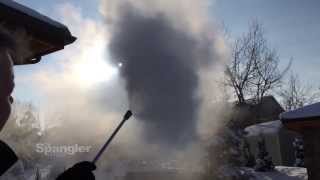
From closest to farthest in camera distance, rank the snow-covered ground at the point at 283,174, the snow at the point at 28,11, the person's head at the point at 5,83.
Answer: the person's head at the point at 5,83 < the snow at the point at 28,11 < the snow-covered ground at the point at 283,174

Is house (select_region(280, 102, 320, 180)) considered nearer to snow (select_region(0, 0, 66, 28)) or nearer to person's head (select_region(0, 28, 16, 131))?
snow (select_region(0, 0, 66, 28))

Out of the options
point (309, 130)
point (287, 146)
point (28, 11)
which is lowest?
point (287, 146)

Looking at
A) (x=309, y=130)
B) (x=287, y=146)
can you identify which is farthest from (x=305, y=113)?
(x=287, y=146)

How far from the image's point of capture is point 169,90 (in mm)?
13180

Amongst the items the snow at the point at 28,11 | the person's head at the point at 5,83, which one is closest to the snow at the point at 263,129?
the snow at the point at 28,11

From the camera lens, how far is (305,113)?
27.3 feet

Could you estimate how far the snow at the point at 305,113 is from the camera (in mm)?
8203

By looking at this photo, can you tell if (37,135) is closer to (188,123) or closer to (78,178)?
(188,123)

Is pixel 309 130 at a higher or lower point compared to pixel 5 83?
lower

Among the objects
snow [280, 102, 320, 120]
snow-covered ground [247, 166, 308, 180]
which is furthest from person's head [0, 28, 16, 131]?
snow-covered ground [247, 166, 308, 180]

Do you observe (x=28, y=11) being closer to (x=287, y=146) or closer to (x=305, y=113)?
(x=305, y=113)

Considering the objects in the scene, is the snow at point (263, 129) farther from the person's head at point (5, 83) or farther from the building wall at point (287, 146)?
the person's head at point (5, 83)

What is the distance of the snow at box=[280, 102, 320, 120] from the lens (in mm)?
8203

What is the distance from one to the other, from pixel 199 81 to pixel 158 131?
224 centimetres
